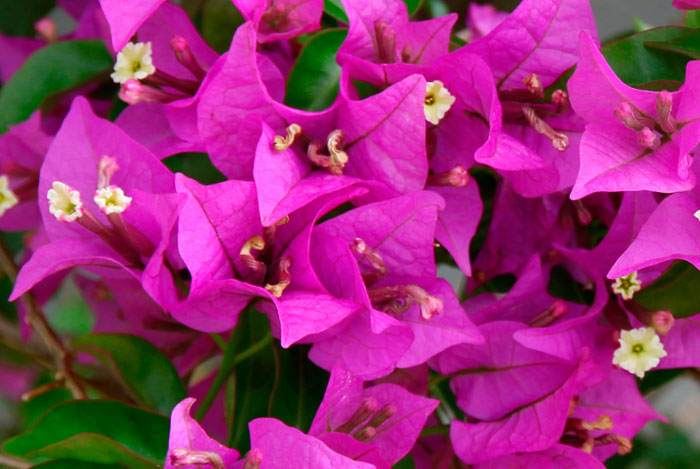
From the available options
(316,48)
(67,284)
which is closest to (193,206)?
(316,48)

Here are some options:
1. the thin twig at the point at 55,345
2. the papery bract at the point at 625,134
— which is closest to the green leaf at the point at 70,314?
the thin twig at the point at 55,345

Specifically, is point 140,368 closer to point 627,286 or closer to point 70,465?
point 70,465

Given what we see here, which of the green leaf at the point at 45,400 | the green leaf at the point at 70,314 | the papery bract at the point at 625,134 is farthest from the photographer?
the green leaf at the point at 70,314

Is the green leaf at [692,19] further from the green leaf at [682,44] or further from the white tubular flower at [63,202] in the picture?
the white tubular flower at [63,202]

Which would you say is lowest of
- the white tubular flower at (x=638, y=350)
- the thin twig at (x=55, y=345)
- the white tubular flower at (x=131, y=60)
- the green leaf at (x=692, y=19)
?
the thin twig at (x=55, y=345)

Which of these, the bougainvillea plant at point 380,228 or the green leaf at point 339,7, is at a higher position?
the green leaf at point 339,7

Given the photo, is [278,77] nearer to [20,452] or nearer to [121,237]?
[121,237]

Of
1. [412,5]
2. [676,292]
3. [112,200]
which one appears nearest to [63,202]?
[112,200]
